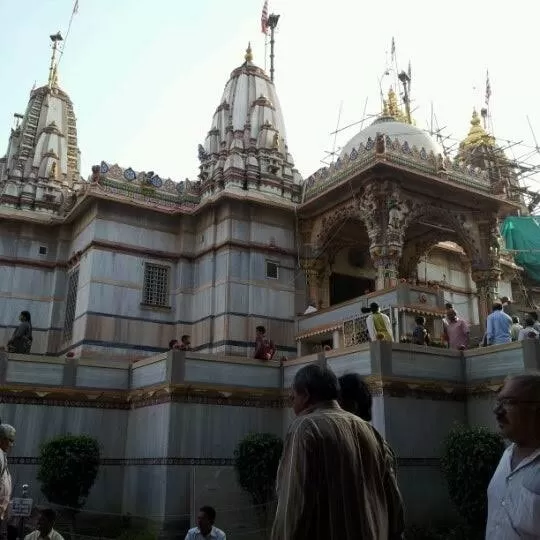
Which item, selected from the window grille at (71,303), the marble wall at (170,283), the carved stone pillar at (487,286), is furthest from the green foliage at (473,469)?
the window grille at (71,303)

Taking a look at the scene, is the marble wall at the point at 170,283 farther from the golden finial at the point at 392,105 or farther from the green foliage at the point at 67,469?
the golden finial at the point at 392,105

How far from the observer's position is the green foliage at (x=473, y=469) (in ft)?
35.5

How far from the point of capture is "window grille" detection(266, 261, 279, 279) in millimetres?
19234

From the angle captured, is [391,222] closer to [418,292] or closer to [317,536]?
[418,292]

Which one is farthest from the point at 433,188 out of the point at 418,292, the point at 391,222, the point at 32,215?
the point at 32,215

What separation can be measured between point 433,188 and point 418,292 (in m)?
3.82

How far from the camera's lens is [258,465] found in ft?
43.1

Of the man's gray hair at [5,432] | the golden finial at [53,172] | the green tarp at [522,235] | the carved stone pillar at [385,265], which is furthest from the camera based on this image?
the green tarp at [522,235]

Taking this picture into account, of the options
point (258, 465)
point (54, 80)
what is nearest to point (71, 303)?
point (258, 465)

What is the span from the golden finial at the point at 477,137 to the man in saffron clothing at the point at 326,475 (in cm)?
3956

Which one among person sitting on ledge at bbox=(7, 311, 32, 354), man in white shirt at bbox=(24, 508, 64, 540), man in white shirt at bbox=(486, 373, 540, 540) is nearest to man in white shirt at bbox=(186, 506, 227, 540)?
man in white shirt at bbox=(24, 508, 64, 540)

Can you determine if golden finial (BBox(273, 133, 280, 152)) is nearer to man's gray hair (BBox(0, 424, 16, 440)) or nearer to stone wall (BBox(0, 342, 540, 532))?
stone wall (BBox(0, 342, 540, 532))

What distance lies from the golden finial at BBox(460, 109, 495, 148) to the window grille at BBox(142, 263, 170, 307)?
89.6 feet

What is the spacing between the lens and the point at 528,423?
345 centimetres
